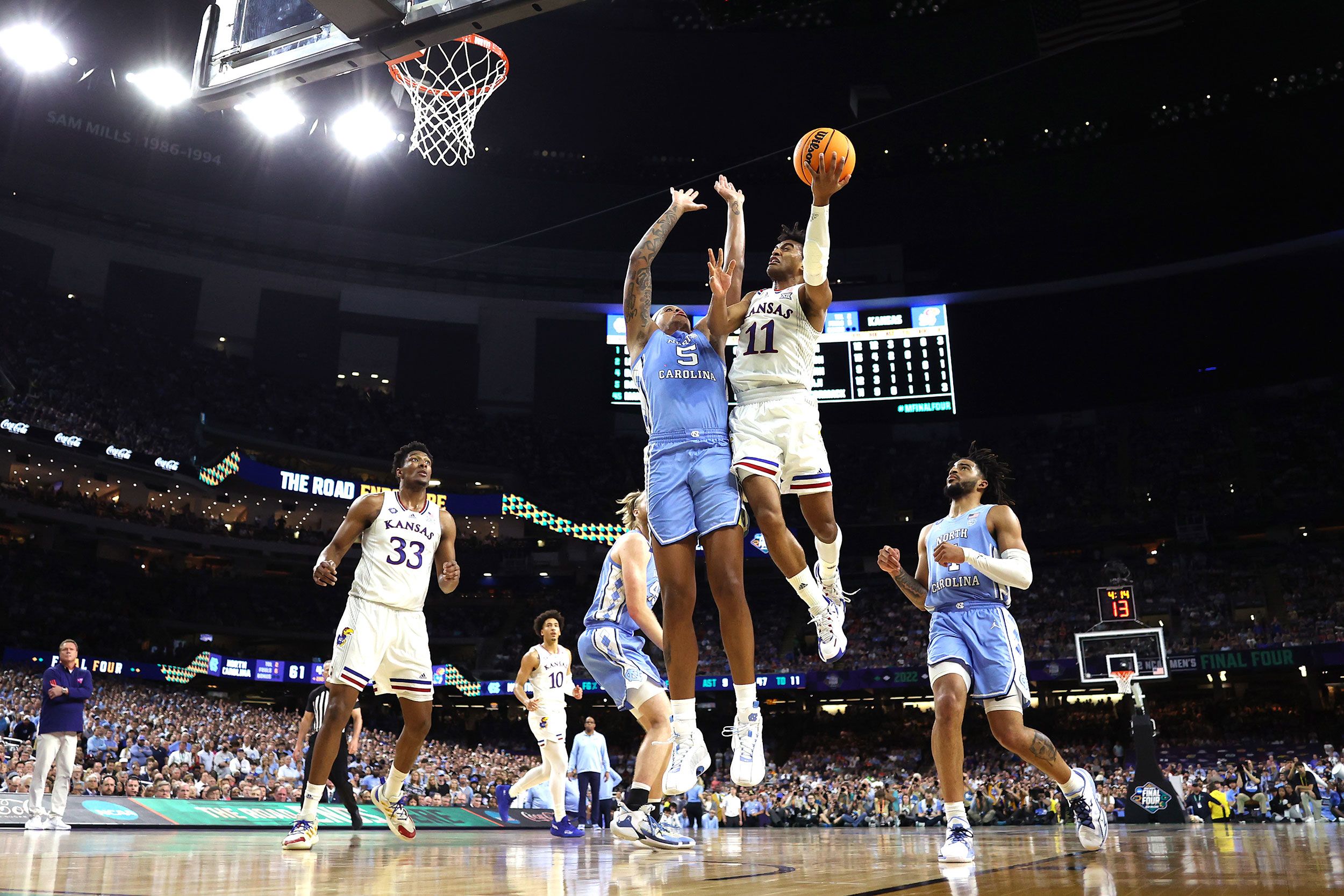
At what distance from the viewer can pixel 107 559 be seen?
100 feet

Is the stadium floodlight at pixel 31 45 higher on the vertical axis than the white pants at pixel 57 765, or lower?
higher

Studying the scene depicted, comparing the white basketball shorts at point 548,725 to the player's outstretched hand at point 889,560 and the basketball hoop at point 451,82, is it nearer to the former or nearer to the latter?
the player's outstretched hand at point 889,560

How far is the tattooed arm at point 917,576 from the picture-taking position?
5.88m

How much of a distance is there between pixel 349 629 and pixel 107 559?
28839 mm

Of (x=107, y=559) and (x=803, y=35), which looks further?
(x=107, y=559)

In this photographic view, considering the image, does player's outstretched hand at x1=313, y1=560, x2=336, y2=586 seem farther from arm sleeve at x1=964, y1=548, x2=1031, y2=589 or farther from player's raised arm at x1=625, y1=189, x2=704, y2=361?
arm sleeve at x1=964, y1=548, x2=1031, y2=589

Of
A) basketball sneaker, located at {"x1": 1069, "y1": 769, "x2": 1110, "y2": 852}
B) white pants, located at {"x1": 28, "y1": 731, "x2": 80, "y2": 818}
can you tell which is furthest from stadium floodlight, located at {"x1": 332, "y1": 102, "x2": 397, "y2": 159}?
basketball sneaker, located at {"x1": 1069, "y1": 769, "x2": 1110, "y2": 852}

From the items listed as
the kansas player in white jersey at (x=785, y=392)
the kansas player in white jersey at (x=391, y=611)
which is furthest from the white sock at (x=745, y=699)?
the kansas player in white jersey at (x=391, y=611)

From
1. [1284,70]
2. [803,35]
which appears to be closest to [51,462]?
[803,35]

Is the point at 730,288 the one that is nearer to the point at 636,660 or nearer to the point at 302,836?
the point at 636,660

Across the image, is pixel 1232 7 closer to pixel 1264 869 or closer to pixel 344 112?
pixel 344 112

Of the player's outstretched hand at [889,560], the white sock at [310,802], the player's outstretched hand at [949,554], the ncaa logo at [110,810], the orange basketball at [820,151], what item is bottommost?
the ncaa logo at [110,810]

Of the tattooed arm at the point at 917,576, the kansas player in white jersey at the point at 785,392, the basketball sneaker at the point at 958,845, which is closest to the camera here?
the basketball sneaker at the point at 958,845

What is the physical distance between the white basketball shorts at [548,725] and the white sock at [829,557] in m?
4.87
